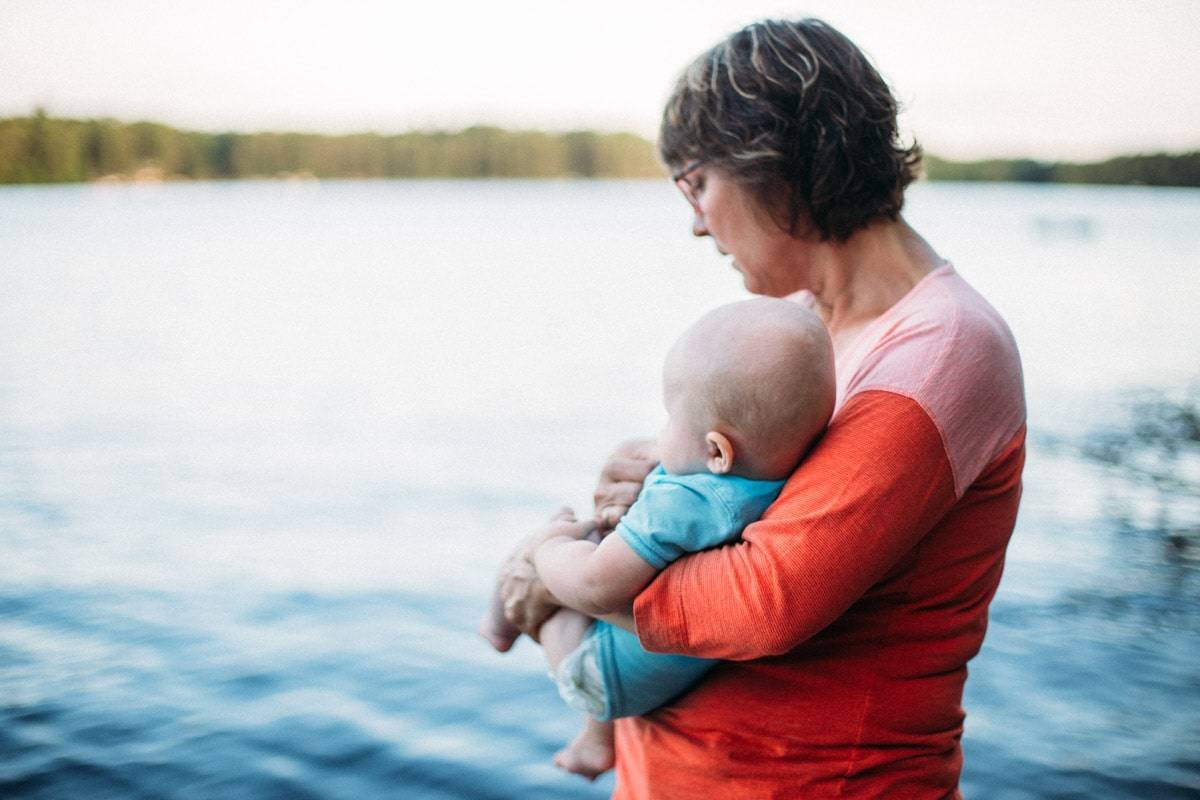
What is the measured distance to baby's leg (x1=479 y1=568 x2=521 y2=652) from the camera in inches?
81.7

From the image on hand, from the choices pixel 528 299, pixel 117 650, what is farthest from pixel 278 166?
pixel 117 650

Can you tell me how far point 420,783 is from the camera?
14.9 ft

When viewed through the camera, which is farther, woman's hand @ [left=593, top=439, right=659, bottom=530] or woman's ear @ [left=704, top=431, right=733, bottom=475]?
woman's hand @ [left=593, top=439, right=659, bottom=530]

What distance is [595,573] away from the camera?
5.15 feet

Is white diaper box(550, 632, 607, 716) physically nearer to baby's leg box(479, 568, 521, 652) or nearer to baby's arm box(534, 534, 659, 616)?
baby's arm box(534, 534, 659, 616)

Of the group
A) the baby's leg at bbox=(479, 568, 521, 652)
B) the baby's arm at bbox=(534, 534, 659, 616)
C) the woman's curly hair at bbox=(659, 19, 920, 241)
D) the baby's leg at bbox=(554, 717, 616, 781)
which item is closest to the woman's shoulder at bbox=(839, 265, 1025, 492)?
the woman's curly hair at bbox=(659, 19, 920, 241)

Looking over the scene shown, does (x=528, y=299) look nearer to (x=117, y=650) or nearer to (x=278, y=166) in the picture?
(x=117, y=650)

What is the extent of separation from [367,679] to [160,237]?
145 feet

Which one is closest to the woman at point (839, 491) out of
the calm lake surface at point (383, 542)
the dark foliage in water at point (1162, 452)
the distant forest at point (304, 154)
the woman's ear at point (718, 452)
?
the woman's ear at point (718, 452)

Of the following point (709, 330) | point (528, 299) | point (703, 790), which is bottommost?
point (528, 299)

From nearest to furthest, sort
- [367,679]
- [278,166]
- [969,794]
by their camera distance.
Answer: [969,794]
[367,679]
[278,166]

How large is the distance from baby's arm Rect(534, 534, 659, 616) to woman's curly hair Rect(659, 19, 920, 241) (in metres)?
0.62

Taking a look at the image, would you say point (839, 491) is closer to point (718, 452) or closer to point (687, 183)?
point (718, 452)

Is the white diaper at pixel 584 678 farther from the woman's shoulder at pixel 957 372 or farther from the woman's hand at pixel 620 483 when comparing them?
the woman's shoulder at pixel 957 372
